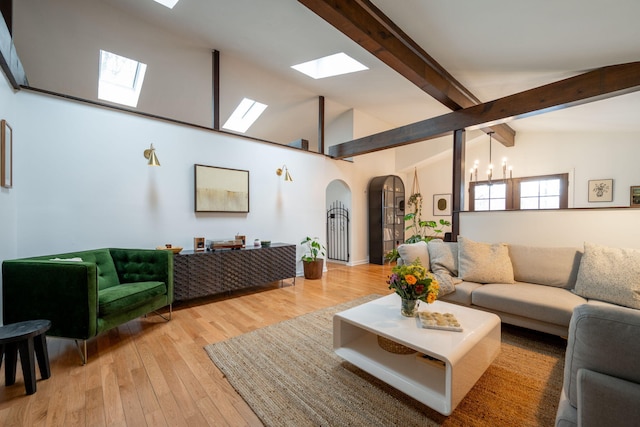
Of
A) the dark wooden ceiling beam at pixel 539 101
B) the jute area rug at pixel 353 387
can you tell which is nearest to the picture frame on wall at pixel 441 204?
the dark wooden ceiling beam at pixel 539 101

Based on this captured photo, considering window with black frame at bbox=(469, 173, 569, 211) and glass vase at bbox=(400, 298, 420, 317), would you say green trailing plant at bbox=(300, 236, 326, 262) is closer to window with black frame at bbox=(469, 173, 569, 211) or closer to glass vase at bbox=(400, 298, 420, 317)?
glass vase at bbox=(400, 298, 420, 317)

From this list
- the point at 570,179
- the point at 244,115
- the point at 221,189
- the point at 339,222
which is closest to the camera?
the point at 221,189

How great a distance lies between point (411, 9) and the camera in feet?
7.45

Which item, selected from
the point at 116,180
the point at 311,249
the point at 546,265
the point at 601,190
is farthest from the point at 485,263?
the point at 116,180

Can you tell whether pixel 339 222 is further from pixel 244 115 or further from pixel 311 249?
pixel 244 115

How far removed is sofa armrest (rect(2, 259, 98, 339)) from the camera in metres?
1.94

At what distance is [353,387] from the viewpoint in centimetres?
167

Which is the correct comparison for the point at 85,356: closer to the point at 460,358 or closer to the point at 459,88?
the point at 460,358

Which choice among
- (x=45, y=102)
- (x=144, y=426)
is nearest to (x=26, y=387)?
(x=144, y=426)

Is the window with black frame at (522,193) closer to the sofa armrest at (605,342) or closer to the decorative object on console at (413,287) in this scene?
the decorative object on console at (413,287)

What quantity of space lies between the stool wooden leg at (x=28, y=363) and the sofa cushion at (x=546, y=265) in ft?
13.5

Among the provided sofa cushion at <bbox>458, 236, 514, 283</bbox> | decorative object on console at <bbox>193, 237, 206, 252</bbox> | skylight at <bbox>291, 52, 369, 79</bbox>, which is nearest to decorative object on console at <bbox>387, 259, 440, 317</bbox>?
sofa cushion at <bbox>458, 236, 514, 283</bbox>

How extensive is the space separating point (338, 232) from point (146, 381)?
493 cm

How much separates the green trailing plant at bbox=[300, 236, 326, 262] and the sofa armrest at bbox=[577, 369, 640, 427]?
3.93m
